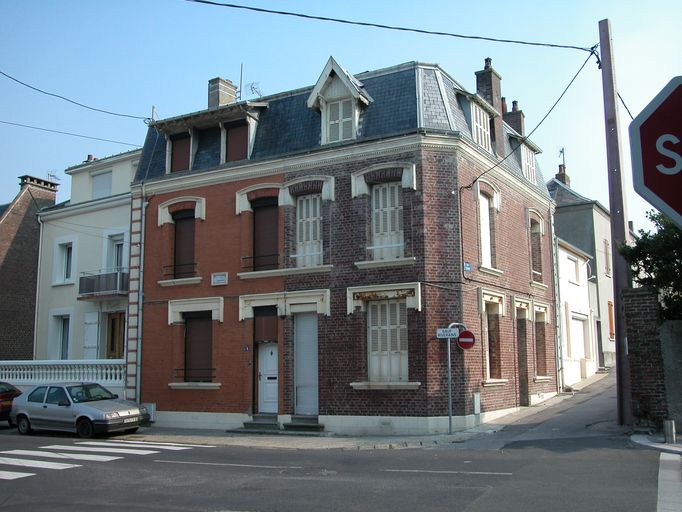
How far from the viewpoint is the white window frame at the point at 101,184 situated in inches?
1070

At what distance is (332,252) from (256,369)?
434 centimetres

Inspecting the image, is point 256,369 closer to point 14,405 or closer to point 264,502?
point 14,405

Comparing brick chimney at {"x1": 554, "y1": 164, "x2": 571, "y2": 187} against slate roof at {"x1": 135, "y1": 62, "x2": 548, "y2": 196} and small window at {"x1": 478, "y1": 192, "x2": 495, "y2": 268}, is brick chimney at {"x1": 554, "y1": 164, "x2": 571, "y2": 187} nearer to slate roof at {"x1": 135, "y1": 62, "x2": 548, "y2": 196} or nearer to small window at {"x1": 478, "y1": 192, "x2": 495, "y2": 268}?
slate roof at {"x1": 135, "y1": 62, "x2": 548, "y2": 196}

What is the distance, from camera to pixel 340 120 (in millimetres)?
19812

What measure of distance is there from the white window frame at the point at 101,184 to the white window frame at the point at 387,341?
13832 mm

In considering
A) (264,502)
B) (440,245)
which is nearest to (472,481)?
(264,502)

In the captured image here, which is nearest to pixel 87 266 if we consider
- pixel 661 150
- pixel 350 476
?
pixel 350 476

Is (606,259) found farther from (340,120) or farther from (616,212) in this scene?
(340,120)

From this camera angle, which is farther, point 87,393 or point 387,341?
point 87,393

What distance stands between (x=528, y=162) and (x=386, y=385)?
11.8 metres

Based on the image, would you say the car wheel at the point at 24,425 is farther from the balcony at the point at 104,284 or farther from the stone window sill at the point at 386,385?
the stone window sill at the point at 386,385

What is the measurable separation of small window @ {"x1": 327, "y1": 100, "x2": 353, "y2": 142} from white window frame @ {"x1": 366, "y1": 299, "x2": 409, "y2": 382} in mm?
5001

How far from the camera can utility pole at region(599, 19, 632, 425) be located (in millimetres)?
16250

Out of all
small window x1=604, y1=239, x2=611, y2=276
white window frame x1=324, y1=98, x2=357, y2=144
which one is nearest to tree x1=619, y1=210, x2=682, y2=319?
white window frame x1=324, y1=98, x2=357, y2=144
